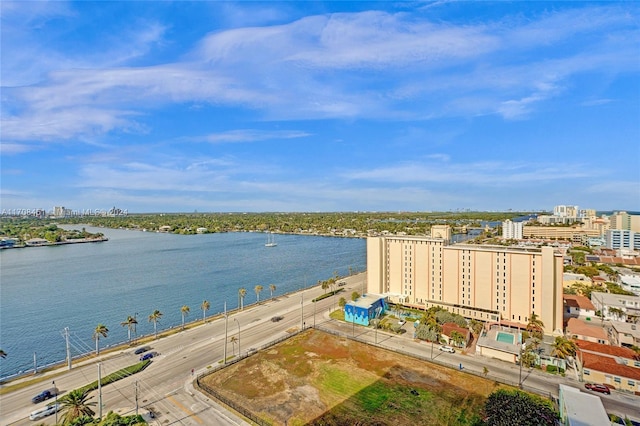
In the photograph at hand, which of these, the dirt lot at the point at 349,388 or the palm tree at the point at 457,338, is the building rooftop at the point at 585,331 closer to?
the palm tree at the point at 457,338

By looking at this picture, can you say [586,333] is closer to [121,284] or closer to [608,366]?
[608,366]

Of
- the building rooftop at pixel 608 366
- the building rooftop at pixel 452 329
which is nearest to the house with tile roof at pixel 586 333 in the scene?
the building rooftop at pixel 608 366

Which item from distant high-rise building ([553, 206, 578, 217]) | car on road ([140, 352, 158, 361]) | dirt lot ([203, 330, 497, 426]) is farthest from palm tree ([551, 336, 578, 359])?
distant high-rise building ([553, 206, 578, 217])

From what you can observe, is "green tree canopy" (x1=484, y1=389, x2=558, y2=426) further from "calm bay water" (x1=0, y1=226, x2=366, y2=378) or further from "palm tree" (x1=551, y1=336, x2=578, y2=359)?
"calm bay water" (x1=0, y1=226, x2=366, y2=378)

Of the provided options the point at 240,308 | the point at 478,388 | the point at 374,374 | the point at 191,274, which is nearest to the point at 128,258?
the point at 191,274

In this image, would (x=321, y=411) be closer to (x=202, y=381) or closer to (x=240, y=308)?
(x=202, y=381)
